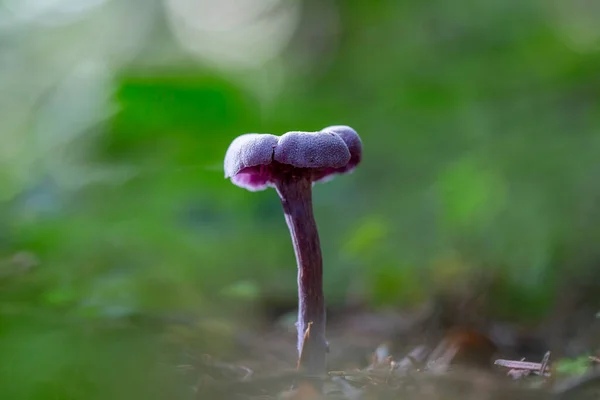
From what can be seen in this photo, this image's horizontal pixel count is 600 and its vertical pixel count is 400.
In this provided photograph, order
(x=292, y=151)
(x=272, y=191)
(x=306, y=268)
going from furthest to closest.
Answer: (x=272, y=191)
(x=306, y=268)
(x=292, y=151)

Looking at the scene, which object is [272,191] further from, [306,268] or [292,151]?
[292,151]

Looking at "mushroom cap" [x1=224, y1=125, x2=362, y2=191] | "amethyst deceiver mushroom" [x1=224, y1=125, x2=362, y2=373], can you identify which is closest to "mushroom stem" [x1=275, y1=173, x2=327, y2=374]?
"amethyst deceiver mushroom" [x1=224, y1=125, x2=362, y2=373]

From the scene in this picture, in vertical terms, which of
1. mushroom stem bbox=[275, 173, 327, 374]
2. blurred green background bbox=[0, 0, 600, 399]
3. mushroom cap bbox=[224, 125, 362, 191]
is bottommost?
mushroom stem bbox=[275, 173, 327, 374]

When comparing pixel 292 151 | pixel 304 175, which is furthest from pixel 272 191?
pixel 292 151

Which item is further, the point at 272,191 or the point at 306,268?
the point at 272,191

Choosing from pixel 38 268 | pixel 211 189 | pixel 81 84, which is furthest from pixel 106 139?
pixel 38 268

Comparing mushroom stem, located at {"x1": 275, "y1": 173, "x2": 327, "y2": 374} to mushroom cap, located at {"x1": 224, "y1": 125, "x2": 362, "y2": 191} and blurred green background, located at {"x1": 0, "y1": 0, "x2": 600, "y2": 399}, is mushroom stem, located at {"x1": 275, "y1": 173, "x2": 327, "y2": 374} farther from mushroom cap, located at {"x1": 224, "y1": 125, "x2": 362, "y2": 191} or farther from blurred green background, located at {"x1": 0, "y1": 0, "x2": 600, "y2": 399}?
blurred green background, located at {"x1": 0, "y1": 0, "x2": 600, "y2": 399}
